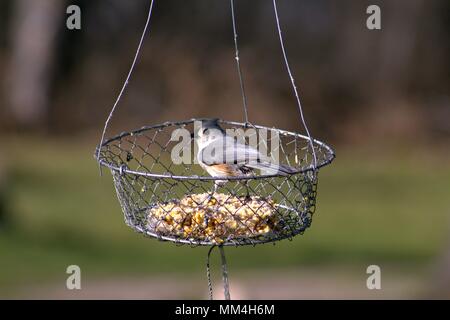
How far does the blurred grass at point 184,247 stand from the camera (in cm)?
1031

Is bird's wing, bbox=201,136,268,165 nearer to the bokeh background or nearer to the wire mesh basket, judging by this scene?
the wire mesh basket

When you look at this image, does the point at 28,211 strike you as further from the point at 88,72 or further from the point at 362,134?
the point at 362,134

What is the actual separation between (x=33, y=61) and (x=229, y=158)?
13122 mm

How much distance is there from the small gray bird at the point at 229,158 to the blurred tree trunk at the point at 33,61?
40.2 ft

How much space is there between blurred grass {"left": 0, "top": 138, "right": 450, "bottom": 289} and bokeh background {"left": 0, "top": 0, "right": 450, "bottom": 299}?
0.13 feet

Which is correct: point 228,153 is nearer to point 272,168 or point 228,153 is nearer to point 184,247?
point 272,168

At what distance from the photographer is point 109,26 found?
676 inches

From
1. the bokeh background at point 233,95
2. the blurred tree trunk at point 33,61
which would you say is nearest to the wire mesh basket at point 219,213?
the bokeh background at point 233,95

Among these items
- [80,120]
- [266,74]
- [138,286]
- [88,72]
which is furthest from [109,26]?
[138,286]

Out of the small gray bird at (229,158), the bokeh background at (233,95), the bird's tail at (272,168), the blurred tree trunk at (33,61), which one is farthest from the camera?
the blurred tree trunk at (33,61)

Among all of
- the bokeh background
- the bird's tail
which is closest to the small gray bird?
the bird's tail

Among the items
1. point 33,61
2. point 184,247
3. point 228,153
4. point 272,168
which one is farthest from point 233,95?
point 272,168

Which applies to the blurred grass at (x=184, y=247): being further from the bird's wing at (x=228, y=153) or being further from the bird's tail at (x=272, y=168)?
the bird's tail at (x=272, y=168)

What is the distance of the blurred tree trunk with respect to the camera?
16062 millimetres
